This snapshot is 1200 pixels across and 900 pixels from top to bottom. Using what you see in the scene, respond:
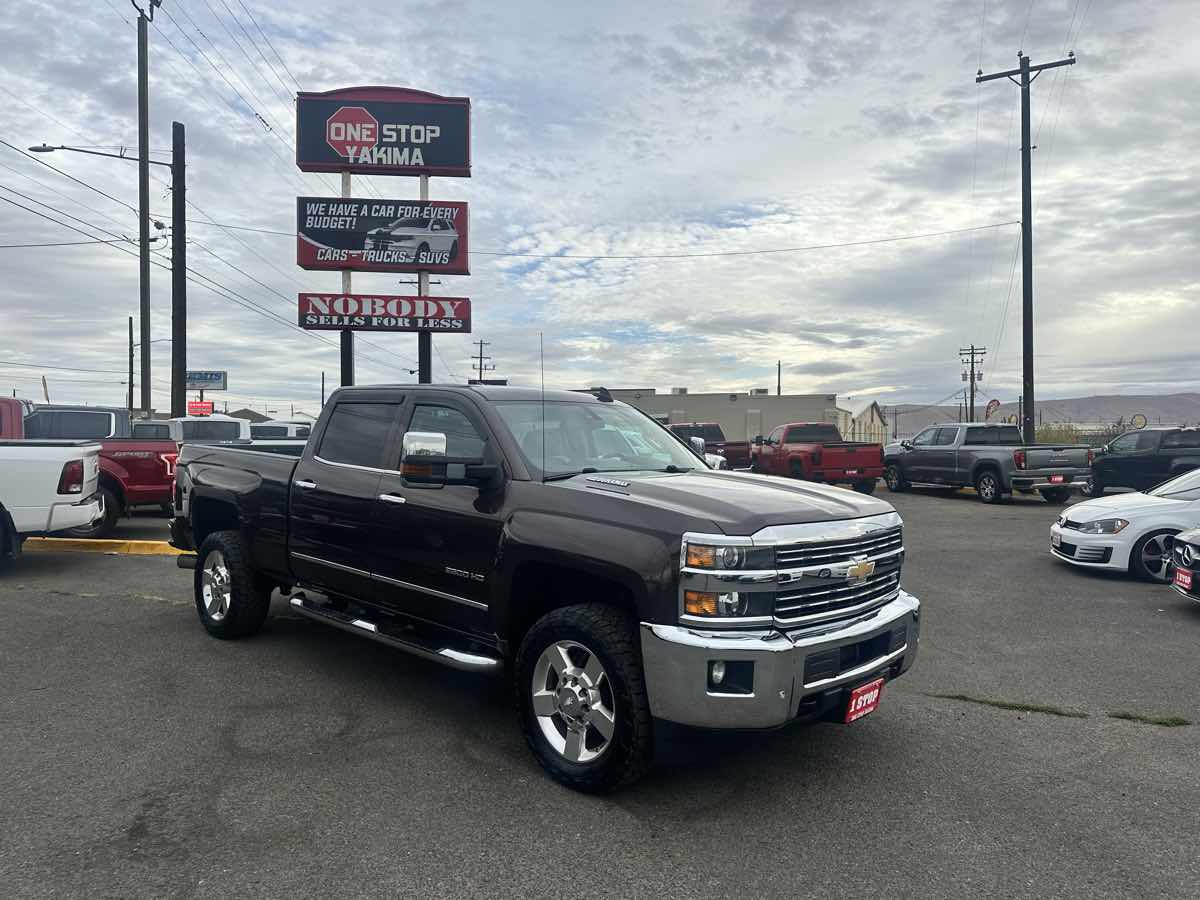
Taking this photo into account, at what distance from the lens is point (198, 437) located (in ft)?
53.3

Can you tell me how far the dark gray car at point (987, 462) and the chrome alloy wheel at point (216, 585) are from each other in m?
16.1

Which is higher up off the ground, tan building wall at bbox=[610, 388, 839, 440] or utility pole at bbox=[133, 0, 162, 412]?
utility pole at bbox=[133, 0, 162, 412]

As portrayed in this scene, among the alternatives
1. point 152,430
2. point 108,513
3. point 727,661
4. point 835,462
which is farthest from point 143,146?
point 727,661

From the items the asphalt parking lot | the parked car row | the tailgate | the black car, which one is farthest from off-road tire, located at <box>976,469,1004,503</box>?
the parked car row

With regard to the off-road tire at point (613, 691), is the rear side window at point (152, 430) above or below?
above

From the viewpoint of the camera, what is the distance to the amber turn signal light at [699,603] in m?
3.52

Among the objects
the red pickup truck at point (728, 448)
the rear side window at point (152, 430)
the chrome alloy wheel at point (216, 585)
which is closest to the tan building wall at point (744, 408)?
the red pickup truck at point (728, 448)

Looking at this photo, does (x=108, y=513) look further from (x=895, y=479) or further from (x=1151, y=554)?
(x=895, y=479)

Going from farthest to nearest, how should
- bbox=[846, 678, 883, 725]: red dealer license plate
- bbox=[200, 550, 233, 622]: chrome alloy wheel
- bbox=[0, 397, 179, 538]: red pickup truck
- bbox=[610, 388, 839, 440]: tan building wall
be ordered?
Answer: 1. bbox=[610, 388, 839, 440]: tan building wall
2. bbox=[0, 397, 179, 538]: red pickup truck
3. bbox=[200, 550, 233, 622]: chrome alloy wheel
4. bbox=[846, 678, 883, 725]: red dealer license plate

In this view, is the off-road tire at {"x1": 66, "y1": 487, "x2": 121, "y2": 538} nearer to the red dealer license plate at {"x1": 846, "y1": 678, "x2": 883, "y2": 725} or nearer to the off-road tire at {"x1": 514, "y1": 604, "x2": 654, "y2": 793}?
the off-road tire at {"x1": 514, "y1": 604, "x2": 654, "y2": 793}

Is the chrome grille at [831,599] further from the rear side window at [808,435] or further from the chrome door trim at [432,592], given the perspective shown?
the rear side window at [808,435]

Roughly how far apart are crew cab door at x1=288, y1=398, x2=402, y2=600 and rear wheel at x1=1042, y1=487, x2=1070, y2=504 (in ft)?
56.0

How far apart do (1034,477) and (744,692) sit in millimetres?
16492

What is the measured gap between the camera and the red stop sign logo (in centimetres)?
2227
